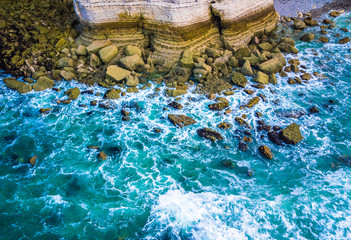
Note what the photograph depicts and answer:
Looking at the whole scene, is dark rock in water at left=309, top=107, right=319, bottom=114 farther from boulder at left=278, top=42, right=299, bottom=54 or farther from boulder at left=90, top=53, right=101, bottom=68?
boulder at left=90, top=53, right=101, bottom=68

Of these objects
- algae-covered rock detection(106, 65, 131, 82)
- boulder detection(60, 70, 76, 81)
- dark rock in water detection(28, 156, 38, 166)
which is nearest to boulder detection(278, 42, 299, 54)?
algae-covered rock detection(106, 65, 131, 82)

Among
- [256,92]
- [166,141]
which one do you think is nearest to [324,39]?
[256,92]

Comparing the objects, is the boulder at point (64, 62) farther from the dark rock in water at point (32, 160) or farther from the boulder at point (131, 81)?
the dark rock in water at point (32, 160)

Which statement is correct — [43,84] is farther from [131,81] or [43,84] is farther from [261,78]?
[261,78]

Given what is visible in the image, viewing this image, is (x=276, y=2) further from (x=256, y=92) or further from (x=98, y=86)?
(x=98, y=86)

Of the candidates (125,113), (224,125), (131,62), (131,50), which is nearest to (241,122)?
(224,125)

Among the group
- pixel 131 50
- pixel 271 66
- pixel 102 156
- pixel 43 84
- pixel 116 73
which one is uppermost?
pixel 131 50
